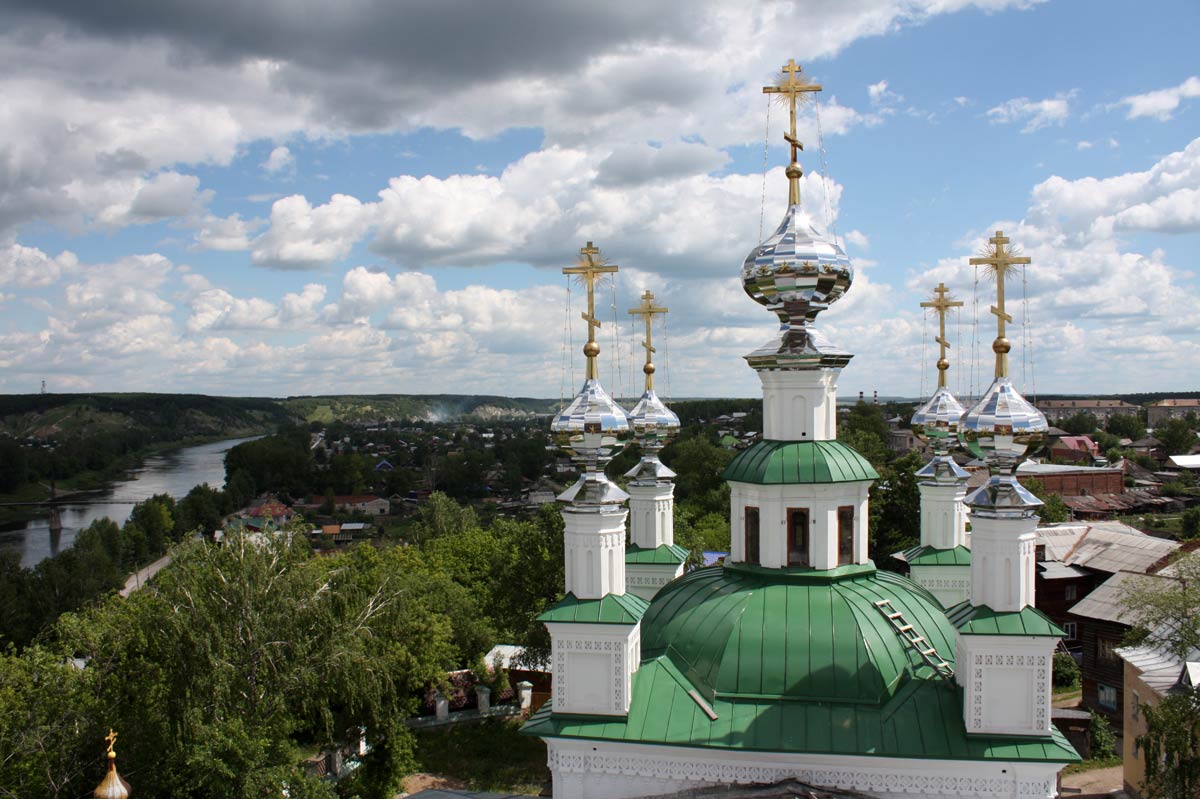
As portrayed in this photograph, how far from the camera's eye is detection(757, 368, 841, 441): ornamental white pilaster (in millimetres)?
11391

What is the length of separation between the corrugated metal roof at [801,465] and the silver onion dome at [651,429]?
12.0ft

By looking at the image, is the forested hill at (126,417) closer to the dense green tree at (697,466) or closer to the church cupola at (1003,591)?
the dense green tree at (697,466)

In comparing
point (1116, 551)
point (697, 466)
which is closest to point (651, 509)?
point (1116, 551)

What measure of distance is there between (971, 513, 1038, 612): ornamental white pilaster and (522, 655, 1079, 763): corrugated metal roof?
1.21 meters

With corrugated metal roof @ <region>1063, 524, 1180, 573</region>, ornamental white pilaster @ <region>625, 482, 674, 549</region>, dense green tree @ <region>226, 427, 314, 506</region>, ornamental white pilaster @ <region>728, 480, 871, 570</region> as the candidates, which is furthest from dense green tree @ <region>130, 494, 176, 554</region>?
ornamental white pilaster @ <region>728, 480, 871, 570</region>

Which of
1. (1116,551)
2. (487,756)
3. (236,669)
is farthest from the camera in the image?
(1116,551)

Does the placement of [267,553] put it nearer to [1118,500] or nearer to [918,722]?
[918,722]

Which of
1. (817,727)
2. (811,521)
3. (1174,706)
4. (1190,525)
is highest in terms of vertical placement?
(811,521)

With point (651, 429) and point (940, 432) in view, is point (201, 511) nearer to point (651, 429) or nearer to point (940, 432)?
point (651, 429)

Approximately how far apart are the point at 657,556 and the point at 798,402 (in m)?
4.34

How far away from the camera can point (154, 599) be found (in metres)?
15.0

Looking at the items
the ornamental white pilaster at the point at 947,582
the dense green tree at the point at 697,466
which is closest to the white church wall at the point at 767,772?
the ornamental white pilaster at the point at 947,582

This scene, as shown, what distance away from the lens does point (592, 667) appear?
33.1 ft

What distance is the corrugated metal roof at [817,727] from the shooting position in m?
9.03
